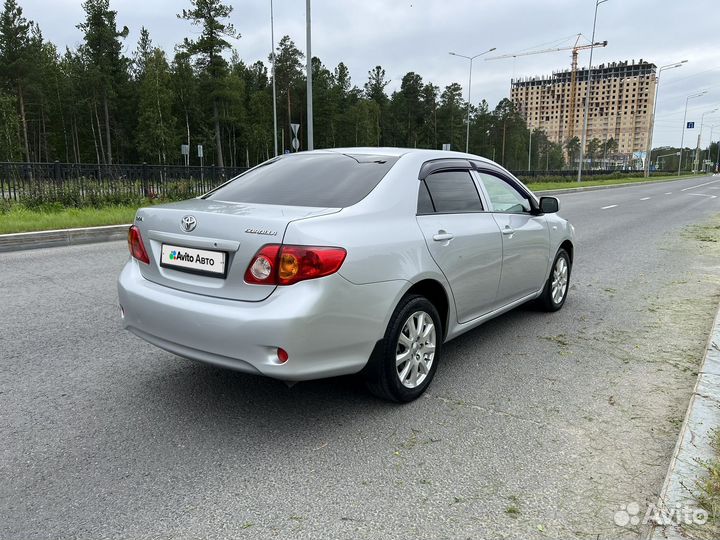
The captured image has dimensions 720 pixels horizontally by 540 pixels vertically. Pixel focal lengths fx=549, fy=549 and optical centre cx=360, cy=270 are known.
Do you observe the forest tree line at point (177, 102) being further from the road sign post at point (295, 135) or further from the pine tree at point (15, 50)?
the road sign post at point (295, 135)

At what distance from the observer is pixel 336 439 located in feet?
10.1

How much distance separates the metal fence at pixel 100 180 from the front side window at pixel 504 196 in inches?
516

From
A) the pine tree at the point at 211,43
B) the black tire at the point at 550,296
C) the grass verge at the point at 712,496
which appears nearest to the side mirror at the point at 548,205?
the black tire at the point at 550,296

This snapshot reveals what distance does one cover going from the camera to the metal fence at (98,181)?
1384 centimetres

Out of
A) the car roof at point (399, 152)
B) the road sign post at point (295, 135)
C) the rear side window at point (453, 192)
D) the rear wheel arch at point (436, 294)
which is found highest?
the road sign post at point (295, 135)

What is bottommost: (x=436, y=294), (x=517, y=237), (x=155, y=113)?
(x=436, y=294)

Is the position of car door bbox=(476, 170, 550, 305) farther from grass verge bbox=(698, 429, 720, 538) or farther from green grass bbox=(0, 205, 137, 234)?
green grass bbox=(0, 205, 137, 234)

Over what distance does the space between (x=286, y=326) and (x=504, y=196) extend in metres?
2.73

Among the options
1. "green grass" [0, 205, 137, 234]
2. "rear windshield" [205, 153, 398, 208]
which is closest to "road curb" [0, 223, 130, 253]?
"green grass" [0, 205, 137, 234]

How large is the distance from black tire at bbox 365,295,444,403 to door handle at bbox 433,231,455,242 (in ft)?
1.33

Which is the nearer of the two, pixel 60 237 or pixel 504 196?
pixel 504 196

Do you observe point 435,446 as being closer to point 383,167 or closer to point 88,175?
point 383,167

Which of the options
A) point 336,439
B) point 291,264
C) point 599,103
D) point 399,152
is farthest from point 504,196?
point 599,103

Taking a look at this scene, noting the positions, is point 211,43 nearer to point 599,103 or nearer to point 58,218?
point 58,218
